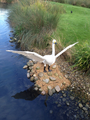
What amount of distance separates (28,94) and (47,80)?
2.94 feet

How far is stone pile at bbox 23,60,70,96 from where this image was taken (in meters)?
3.53

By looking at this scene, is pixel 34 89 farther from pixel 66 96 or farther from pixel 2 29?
pixel 2 29

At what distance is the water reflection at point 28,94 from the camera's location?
131 inches

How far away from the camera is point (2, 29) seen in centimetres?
880

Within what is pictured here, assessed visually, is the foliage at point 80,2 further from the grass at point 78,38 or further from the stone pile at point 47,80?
the stone pile at point 47,80

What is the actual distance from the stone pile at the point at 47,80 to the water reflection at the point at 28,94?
161 millimetres

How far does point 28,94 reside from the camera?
→ 3.44 metres

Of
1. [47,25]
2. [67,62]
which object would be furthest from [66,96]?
[47,25]

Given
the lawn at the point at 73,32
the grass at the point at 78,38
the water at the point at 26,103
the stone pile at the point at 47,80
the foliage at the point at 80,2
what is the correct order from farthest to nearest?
the foliage at the point at 80,2 < the lawn at the point at 73,32 < the grass at the point at 78,38 < the stone pile at the point at 47,80 < the water at the point at 26,103

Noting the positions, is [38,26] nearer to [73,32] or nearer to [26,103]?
[73,32]

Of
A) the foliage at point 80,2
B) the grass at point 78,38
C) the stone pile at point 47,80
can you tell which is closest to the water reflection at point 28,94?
the stone pile at point 47,80

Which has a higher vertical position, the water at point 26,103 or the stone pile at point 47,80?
the stone pile at point 47,80

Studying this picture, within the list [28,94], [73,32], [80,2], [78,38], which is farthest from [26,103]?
[80,2]

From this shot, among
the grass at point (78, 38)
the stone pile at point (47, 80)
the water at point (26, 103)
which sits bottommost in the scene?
the water at point (26, 103)
